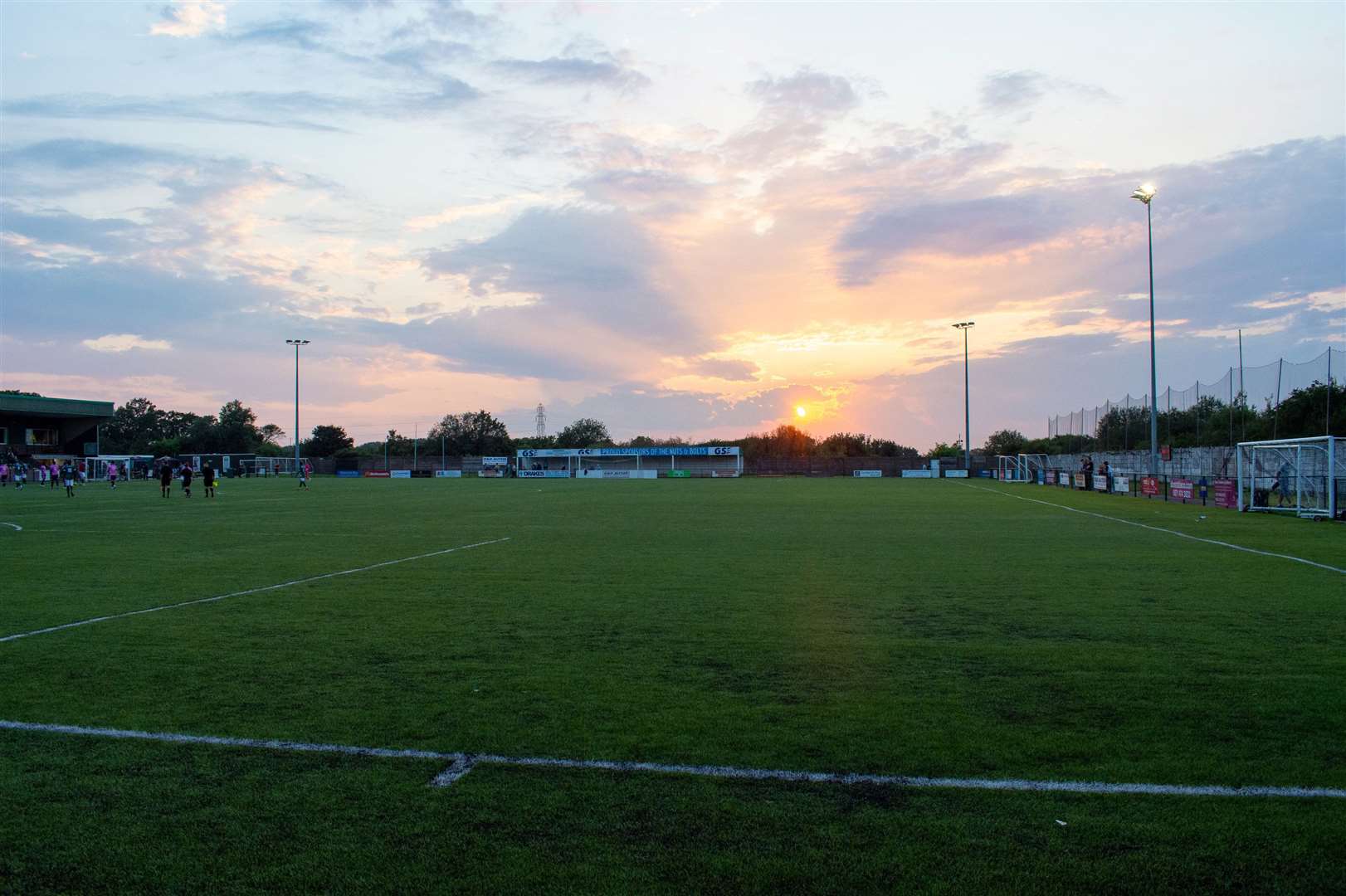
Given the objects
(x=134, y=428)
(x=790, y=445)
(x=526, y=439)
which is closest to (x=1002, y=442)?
(x=790, y=445)

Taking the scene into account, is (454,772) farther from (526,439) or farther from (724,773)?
(526,439)

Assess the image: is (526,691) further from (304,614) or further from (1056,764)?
(304,614)

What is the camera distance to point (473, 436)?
477 ft

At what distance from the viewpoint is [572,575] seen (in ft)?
39.1

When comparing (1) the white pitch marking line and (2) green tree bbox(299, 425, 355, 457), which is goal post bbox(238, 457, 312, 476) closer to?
(2) green tree bbox(299, 425, 355, 457)

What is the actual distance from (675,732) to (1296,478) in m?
25.7

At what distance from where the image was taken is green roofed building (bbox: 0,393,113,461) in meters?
73.2

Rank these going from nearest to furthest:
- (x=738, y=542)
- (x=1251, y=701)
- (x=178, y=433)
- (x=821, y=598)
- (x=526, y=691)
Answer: (x=1251, y=701)
(x=526, y=691)
(x=821, y=598)
(x=738, y=542)
(x=178, y=433)

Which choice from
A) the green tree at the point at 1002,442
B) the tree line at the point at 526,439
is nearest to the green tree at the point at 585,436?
the tree line at the point at 526,439

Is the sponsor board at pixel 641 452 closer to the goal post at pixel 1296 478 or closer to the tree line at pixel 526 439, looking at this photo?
the tree line at pixel 526 439

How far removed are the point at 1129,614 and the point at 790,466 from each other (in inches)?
3228

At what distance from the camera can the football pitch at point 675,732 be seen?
3449 millimetres

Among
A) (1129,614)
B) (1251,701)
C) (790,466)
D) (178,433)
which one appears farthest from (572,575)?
(178,433)

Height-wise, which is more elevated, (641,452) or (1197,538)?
(641,452)
